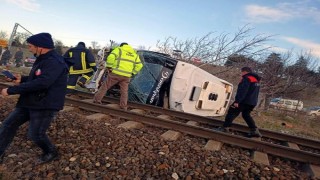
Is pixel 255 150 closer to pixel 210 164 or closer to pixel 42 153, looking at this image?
pixel 210 164

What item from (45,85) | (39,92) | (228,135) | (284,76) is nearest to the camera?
(45,85)

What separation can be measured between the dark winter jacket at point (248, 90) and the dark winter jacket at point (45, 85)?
4063 millimetres

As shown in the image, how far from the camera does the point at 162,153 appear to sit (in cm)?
477

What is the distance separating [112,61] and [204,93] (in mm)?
2629

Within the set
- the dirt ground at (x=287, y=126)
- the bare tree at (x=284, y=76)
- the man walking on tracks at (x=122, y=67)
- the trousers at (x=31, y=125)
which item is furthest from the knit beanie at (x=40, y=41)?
the bare tree at (x=284, y=76)

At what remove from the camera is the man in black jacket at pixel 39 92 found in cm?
386

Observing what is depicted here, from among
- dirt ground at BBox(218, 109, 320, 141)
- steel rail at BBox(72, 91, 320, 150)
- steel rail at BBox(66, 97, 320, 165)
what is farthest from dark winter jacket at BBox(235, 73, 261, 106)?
dirt ground at BBox(218, 109, 320, 141)

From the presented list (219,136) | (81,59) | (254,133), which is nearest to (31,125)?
(219,136)

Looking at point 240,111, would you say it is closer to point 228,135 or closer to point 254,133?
point 254,133

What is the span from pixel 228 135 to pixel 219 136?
0.16m

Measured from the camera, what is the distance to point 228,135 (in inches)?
236

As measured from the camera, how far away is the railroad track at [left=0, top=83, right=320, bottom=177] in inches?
214

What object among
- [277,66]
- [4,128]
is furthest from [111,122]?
[277,66]

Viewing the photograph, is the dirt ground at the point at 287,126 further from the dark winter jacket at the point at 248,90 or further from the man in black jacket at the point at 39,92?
the man in black jacket at the point at 39,92
